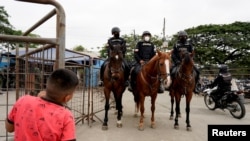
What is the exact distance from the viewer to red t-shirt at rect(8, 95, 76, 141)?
7.34 feet

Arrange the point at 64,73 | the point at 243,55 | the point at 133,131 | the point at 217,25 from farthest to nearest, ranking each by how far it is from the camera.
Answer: the point at 217,25 < the point at 243,55 < the point at 133,131 < the point at 64,73

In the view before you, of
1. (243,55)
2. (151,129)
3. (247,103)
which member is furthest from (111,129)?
(243,55)

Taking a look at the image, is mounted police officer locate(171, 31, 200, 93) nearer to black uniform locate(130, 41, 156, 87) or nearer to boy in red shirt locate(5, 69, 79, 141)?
black uniform locate(130, 41, 156, 87)

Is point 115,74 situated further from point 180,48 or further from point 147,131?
point 180,48

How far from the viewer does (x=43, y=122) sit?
223 cm

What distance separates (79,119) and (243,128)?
4422mm

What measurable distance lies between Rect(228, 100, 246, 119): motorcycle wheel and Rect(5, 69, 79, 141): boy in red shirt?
8634 mm

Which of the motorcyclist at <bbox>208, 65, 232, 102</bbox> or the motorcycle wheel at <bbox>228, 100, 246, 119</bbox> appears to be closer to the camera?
the motorcycle wheel at <bbox>228, 100, 246, 119</bbox>

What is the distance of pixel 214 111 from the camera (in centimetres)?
1193

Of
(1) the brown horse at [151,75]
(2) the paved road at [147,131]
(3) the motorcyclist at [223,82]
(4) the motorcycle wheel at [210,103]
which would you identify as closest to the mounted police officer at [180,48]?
(1) the brown horse at [151,75]

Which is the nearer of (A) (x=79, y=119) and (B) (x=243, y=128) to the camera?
(B) (x=243, y=128)

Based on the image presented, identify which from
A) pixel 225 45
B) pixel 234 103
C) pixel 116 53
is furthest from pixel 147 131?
pixel 225 45

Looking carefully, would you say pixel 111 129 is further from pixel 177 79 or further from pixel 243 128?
pixel 243 128

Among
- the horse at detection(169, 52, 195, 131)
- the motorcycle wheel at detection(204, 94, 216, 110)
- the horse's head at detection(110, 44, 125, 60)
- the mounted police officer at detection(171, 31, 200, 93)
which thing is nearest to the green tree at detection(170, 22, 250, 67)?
the motorcycle wheel at detection(204, 94, 216, 110)
